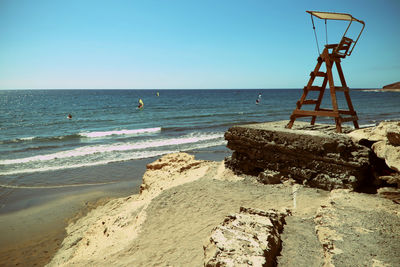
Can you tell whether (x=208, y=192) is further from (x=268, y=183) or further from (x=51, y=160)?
(x=51, y=160)

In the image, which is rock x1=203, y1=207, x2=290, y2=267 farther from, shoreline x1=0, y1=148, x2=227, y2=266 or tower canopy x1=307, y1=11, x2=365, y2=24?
shoreline x1=0, y1=148, x2=227, y2=266

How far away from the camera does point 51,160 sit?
46.8 ft

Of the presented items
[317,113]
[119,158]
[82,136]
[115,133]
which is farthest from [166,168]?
[82,136]

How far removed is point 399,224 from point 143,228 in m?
4.47

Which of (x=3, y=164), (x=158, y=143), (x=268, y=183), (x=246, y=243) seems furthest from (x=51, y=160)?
(x=246, y=243)

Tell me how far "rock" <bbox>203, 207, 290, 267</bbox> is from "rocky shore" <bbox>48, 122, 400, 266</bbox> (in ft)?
0.04

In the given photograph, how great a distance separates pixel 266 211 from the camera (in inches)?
162

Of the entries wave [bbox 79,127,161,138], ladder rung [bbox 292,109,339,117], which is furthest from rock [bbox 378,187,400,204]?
wave [bbox 79,127,161,138]

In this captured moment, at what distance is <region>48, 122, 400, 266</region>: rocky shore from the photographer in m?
3.16

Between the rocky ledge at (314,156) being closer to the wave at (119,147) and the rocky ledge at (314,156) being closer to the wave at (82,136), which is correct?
the wave at (119,147)

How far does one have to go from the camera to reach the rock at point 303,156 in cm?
531

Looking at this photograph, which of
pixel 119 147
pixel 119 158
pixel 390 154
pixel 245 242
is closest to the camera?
pixel 245 242

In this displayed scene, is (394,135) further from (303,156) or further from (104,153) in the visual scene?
(104,153)

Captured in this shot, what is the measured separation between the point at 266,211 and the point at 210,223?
3.98 feet
